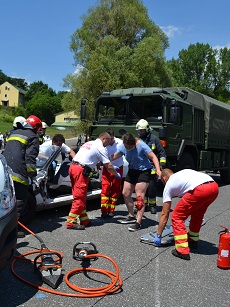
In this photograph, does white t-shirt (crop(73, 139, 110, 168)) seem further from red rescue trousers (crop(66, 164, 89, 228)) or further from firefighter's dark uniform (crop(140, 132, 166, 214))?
firefighter's dark uniform (crop(140, 132, 166, 214))

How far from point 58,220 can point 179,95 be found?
5.85m

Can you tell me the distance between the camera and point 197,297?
363cm

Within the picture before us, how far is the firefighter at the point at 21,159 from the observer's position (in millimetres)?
5020

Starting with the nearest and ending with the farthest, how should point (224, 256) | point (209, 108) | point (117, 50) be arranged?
point (224, 256)
point (209, 108)
point (117, 50)

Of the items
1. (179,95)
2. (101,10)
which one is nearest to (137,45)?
(101,10)

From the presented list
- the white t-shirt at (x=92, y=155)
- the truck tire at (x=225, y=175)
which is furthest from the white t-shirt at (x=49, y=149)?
the truck tire at (x=225, y=175)

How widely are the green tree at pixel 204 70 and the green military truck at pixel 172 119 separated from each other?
45.7 meters

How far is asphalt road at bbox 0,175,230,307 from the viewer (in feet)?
11.4

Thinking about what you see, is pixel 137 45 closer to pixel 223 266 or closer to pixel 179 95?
pixel 179 95

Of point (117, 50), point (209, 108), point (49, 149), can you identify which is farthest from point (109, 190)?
point (117, 50)

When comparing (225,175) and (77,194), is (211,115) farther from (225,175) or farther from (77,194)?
(77,194)

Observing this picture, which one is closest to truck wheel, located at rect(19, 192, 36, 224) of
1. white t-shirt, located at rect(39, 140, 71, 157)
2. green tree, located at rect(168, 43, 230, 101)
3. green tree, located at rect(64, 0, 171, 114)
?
white t-shirt, located at rect(39, 140, 71, 157)

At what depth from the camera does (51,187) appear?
6.62 meters

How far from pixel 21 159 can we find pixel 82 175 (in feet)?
3.70
